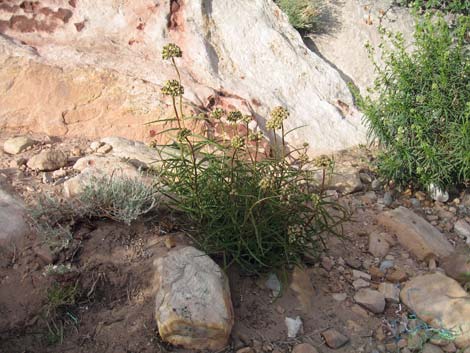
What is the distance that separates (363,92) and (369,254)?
283 cm

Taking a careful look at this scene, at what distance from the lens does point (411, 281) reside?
10.7 feet

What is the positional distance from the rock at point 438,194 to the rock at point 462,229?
0.25m

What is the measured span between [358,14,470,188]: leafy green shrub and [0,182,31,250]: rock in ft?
8.62

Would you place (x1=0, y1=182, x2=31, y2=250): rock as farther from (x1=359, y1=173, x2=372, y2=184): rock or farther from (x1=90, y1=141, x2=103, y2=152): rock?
(x1=359, y1=173, x2=372, y2=184): rock

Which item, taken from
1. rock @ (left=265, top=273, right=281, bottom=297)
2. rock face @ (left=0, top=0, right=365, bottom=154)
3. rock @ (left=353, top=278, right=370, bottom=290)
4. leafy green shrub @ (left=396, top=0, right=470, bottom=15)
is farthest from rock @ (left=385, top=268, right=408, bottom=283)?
leafy green shrub @ (left=396, top=0, right=470, bottom=15)

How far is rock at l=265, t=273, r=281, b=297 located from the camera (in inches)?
120

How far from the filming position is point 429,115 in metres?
4.10

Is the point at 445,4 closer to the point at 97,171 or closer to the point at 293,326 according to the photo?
the point at 97,171

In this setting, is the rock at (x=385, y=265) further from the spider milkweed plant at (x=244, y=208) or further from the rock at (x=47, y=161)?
the rock at (x=47, y=161)

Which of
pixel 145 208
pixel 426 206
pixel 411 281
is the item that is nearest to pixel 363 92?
pixel 426 206

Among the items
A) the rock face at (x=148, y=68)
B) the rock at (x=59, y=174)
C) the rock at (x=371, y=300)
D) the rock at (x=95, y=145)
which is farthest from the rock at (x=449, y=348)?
the rock at (x=95, y=145)

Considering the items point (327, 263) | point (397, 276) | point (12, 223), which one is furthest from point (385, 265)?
point (12, 223)

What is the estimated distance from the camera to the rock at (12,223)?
9.73ft

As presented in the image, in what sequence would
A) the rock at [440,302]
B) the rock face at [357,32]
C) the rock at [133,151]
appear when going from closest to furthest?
the rock at [440,302], the rock at [133,151], the rock face at [357,32]
